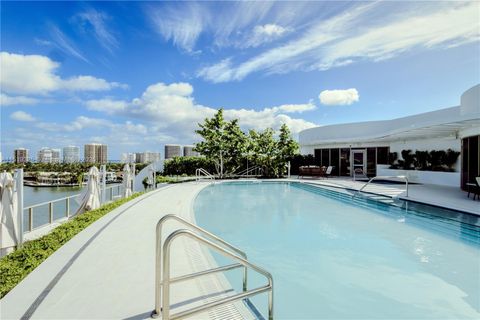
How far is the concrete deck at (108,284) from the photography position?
2.69 m

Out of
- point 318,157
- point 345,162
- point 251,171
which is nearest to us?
point 251,171

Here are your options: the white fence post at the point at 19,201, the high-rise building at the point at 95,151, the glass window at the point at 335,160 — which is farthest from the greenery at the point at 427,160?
the high-rise building at the point at 95,151

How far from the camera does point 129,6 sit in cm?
976

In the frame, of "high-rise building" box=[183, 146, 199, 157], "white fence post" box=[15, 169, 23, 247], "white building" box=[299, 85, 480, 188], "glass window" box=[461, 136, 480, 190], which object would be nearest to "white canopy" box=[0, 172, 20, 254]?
"white fence post" box=[15, 169, 23, 247]

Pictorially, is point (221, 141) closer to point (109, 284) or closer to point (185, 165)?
point (185, 165)

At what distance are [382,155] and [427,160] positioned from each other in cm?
508

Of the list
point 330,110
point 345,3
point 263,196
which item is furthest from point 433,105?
point 263,196

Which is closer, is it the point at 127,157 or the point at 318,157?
the point at 127,157

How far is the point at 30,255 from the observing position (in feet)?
13.2

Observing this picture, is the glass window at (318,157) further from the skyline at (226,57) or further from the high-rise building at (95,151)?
the high-rise building at (95,151)

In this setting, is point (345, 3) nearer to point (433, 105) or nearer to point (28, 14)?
point (28, 14)

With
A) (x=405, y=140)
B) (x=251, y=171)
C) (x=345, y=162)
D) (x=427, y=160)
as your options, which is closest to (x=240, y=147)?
(x=251, y=171)

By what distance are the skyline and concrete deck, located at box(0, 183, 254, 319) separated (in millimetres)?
7323

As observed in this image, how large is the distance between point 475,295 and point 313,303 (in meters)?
2.48
